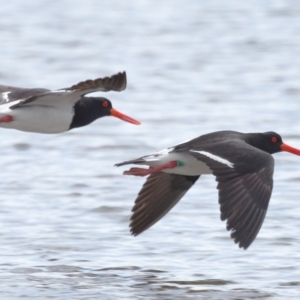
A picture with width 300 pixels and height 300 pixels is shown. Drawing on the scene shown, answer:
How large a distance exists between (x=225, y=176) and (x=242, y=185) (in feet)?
0.48

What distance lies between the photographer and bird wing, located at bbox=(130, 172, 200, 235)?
32.3 feet

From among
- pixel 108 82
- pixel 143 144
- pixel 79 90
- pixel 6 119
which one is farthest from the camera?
pixel 143 144

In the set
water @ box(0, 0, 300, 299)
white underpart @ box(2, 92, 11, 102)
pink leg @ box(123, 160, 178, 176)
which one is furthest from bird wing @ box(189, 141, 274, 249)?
white underpart @ box(2, 92, 11, 102)

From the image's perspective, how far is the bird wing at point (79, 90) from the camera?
8.86m

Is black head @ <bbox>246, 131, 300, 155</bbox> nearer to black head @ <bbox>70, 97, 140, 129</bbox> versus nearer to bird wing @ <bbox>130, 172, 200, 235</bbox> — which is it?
bird wing @ <bbox>130, 172, 200, 235</bbox>

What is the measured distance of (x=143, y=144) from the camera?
1485 cm

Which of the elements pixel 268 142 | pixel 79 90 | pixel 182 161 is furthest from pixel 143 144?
pixel 79 90

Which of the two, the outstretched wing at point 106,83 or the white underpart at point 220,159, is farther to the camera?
the outstretched wing at point 106,83

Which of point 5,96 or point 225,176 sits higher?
point 5,96

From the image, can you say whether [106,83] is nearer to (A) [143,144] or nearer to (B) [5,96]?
(B) [5,96]

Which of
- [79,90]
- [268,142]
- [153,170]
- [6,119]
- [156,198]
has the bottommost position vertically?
[156,198]

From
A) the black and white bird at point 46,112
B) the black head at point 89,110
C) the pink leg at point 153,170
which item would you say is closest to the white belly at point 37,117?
the black and white bird at point 46,112

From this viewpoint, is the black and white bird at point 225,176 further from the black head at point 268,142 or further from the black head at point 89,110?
the black head at point 89,110

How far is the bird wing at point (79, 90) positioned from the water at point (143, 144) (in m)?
1.43
